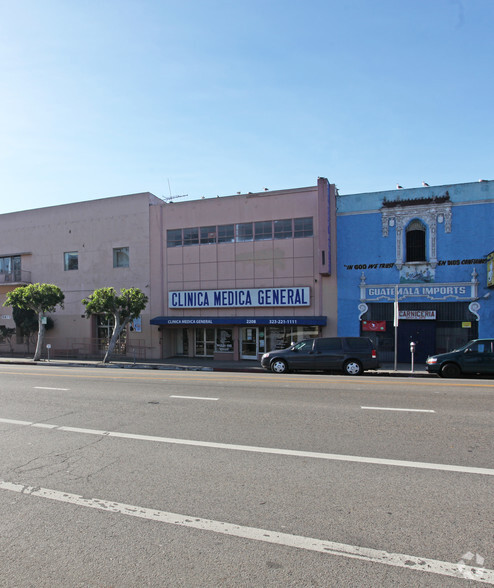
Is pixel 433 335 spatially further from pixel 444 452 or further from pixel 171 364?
pixel 444 452

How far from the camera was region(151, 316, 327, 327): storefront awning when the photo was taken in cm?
2180

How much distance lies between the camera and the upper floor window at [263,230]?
23.4m

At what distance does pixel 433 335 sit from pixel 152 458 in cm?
1804

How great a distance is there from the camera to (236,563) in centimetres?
328

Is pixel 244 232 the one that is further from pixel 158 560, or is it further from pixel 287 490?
pixel 158 560

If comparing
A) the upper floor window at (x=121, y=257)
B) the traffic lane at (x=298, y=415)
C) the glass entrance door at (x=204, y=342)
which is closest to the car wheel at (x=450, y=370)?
the traffic lane at (x=298, y=415)

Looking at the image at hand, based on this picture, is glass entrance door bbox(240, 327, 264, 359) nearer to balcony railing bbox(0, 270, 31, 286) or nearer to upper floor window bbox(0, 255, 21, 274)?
balcony railing bbox(0, 270, 31, 286)

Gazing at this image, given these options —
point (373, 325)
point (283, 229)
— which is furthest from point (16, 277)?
point (373, 325)

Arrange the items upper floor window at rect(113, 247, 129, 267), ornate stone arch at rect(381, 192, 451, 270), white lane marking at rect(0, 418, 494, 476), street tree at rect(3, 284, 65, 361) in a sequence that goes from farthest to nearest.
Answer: upper floor window at rect(113, 247, 129, 267), street tree at rect(3, 284, 65, 361), ornate stone arch at rect(381, 192, 451, 270), white lane marking at rect(0, 418, 494, 476)

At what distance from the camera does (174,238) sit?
25688 mm

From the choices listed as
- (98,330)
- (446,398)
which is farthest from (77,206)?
(446,398)

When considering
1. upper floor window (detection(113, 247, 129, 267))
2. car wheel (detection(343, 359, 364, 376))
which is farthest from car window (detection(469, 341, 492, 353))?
upper floor window (detection(113, 247, 129, 267))

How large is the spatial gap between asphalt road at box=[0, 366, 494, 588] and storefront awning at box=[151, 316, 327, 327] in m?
12.9

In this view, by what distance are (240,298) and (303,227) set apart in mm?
5201
